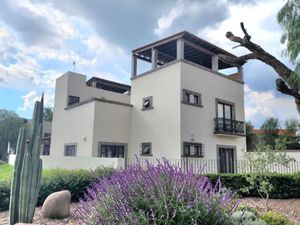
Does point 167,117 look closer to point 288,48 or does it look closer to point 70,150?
point 70,150

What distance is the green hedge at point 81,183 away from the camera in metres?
7.12

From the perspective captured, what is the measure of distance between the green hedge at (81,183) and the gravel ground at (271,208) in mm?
435

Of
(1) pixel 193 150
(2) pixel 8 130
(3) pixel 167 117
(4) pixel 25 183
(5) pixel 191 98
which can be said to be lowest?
(4) pixel 25 183

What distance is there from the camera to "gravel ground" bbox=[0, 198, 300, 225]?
18.2ft

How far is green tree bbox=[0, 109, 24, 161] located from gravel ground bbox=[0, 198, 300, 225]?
30339 millimetres

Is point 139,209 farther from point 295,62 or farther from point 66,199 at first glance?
point 295,62

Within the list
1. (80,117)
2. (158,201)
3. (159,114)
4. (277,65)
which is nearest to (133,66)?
(159,114)

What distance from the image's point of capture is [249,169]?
8.55m

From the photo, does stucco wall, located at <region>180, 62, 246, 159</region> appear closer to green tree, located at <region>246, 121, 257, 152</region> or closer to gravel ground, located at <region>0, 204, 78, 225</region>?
green tree, located at <region>246, 121, 257, 152</region>

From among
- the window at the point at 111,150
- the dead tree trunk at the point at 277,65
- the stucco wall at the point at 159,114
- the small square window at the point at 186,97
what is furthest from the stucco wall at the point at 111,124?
the dead tree trunk at the point at 277,65

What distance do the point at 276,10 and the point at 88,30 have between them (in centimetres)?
718

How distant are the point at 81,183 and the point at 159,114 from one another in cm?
792

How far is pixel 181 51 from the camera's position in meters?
14.5

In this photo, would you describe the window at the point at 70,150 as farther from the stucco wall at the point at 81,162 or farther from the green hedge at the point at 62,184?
the green hedge at the point at 62,184
